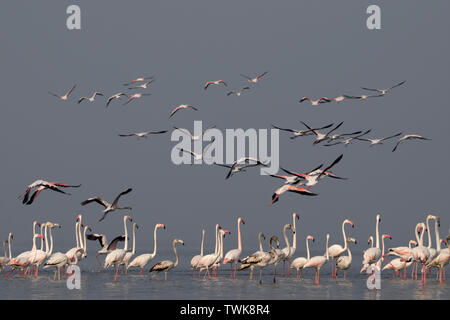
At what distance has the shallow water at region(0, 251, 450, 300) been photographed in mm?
28031

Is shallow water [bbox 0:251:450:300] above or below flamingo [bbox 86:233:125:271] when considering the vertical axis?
below

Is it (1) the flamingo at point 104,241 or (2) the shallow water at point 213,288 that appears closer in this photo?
(2) the shallow water at point 213,288

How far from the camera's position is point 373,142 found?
37.5 metres

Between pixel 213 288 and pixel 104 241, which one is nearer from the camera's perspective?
pixel 213 288

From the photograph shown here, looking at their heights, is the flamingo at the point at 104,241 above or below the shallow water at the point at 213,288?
above

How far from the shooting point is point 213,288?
102 feet

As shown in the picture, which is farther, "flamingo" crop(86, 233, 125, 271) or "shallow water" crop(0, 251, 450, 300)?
"flamingo" crop(86, 233, 125, 271)

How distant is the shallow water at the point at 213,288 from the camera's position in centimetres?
2803
